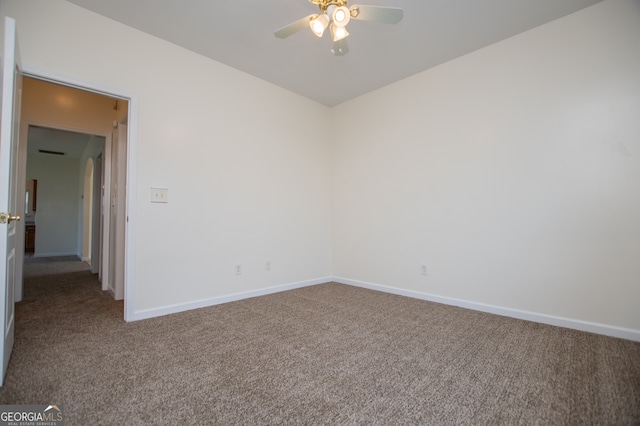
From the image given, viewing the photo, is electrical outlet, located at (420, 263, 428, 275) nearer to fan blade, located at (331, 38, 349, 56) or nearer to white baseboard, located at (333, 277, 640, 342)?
white baseboard, located at (333, 277, 640, 342)

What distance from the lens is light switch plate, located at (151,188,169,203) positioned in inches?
104

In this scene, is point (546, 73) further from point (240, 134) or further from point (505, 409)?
point (240, 134)

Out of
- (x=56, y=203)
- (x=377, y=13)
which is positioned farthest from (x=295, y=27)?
(x=56, y=203)

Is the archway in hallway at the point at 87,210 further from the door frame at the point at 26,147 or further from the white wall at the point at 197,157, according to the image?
the white wall at the point at 197,157

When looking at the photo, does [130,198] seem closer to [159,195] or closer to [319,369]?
[159,195]

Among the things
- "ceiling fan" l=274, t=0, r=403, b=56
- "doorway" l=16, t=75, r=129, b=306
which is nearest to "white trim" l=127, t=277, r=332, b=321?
"doorway" l=16, t=75, r=129, b=306

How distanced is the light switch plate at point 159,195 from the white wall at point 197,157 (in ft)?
0.13

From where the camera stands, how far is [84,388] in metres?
→ 1.44

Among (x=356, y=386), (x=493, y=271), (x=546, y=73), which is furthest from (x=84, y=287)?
(x=546, y=73)

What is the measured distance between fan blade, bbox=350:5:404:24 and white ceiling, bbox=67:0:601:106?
53cm

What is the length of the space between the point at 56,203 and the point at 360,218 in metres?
8.30

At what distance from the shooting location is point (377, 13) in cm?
182

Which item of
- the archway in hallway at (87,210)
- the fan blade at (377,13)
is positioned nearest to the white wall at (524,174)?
the fan blade at (377,13)

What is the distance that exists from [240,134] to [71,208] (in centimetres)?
729
